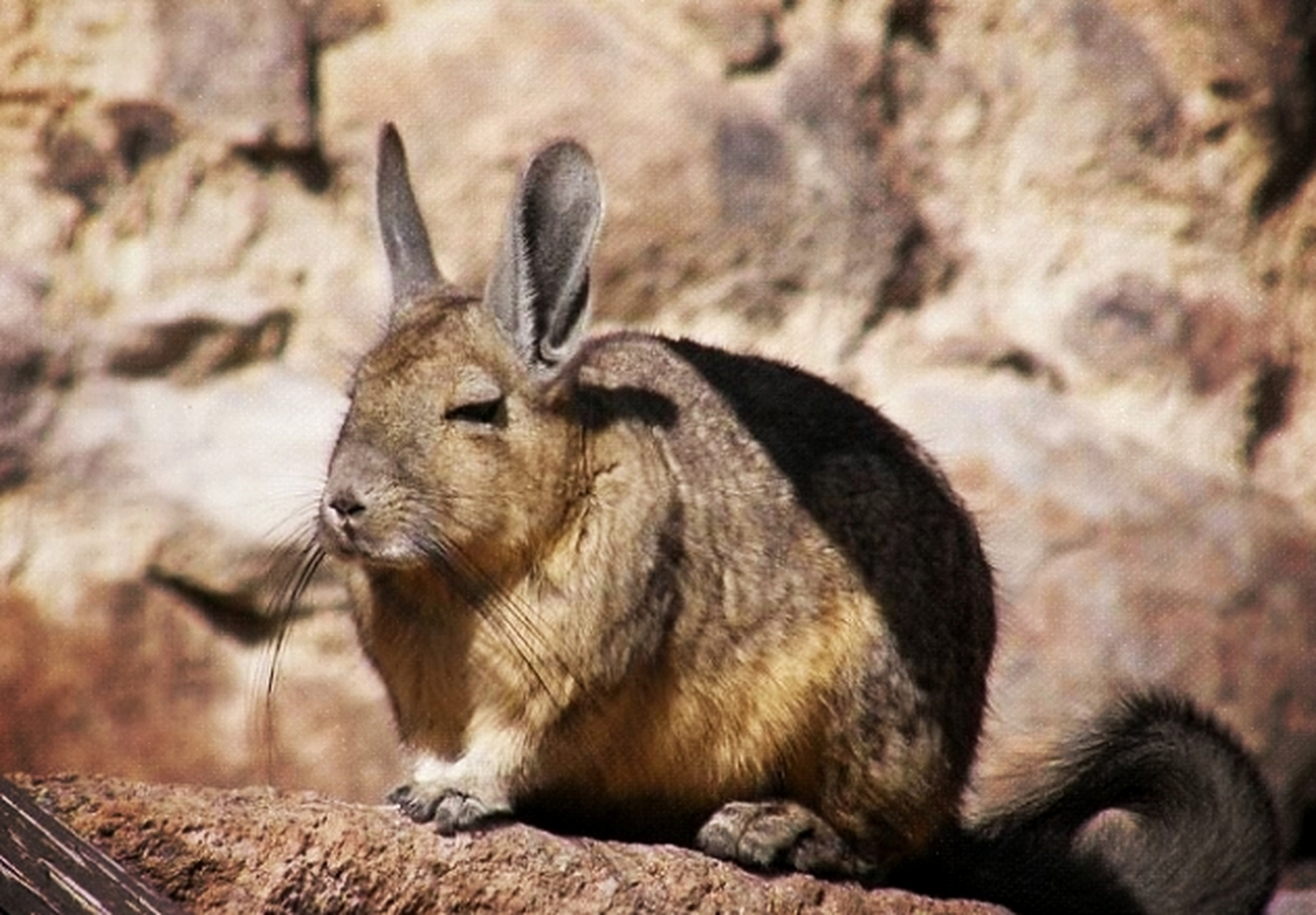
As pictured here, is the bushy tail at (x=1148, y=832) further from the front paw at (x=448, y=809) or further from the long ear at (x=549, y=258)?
the long ear at (x=549, y=258)

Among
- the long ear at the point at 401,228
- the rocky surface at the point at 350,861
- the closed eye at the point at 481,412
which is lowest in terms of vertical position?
the rocky surface at the point at 350,861

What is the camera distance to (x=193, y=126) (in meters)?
7.18

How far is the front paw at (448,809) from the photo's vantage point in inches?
182

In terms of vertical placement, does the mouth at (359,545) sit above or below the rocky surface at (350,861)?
above

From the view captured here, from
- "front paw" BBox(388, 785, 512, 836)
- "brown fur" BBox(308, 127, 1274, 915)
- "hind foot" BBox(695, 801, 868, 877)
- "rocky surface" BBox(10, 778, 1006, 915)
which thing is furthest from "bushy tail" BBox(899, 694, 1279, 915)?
"front paw" BBox(388, 785, 512, 836)

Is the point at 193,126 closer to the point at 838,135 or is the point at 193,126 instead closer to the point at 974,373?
the point at 838,135

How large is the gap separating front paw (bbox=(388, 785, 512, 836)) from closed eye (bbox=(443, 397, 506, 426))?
765mm

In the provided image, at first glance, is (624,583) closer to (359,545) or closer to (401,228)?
(359,545)

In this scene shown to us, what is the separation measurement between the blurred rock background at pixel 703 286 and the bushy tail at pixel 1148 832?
638 millimetres

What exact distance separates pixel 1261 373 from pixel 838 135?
5.61 ft

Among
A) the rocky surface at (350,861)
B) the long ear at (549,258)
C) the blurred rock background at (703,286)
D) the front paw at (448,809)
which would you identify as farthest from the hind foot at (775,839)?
the blurred rock background at (703,286)

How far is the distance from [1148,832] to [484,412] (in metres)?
2.13

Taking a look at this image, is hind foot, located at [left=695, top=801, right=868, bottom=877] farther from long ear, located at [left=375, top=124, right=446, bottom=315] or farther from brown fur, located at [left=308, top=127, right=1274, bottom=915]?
long ear, located at [left=375, top=124, right=446, bottom=315]

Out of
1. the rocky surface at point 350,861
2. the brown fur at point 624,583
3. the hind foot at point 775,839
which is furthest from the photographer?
the hind foot at point 775,839
